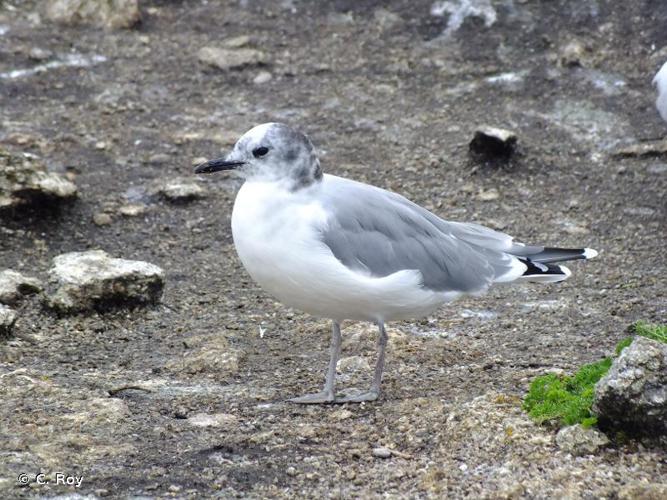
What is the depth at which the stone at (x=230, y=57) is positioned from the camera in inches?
347

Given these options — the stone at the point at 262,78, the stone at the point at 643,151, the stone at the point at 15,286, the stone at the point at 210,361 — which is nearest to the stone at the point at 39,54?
the stone at the point at 262,78

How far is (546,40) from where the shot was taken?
8641 millimetres

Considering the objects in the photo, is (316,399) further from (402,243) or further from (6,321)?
(6,321)

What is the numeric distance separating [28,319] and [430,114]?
3.87m

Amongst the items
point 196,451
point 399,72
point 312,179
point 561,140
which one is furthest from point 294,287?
point 399,72

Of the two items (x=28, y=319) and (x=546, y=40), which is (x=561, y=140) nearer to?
(x=546, y=40)

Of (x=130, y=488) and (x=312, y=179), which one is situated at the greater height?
(x=312, y=179)

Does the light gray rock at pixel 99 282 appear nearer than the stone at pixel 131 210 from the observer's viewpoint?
Yes

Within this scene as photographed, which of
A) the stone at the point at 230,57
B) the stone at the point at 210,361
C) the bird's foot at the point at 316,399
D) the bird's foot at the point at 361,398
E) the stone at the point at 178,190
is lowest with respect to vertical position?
the stone at the point at 178,190

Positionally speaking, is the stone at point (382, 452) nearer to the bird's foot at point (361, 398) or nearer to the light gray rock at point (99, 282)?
the bird's foot at point (361, 398)

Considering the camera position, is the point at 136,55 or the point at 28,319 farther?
the point at 136,55

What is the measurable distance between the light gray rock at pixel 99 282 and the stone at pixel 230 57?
3.43 metres

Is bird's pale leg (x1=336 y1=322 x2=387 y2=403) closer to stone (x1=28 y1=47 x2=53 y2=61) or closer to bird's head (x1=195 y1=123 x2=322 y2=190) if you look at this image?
bird's head (x1=195 y1=123 x2=322 y2=190)

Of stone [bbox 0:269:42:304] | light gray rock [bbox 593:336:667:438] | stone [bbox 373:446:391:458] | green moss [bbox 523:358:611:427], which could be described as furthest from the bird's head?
stone [bbox 0:269:42:304]
